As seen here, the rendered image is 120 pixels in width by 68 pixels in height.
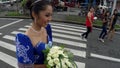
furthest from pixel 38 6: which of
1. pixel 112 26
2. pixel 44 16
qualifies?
pixel 112 26

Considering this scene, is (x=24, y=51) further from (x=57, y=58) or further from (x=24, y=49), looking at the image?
(x=57, y=58)

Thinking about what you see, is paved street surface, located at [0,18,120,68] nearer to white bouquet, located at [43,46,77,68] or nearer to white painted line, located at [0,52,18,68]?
white painted line, located at [0,52,18,68]

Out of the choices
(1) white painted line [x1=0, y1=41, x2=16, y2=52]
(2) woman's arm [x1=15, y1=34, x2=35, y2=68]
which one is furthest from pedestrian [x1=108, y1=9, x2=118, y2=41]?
(2) woman's arm [x1=15, y1=34, x2=35, y2=68]

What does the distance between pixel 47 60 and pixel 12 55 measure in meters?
6.65

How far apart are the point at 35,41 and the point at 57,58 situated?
30 centimetres

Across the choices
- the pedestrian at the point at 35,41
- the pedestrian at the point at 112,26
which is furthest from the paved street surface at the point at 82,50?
the pedestrian at the point at 35,41

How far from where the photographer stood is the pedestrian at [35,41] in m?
2.68

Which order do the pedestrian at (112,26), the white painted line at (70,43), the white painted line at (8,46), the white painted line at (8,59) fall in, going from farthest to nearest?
the pedestrian at (112,26) < the white painted line at (70,43) < the white painted line at (8,46) < the white painted line at (8,59)

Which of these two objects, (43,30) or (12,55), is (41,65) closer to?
(43,30)

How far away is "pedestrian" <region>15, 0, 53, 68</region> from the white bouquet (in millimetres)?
89

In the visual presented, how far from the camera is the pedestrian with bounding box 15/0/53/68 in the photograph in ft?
8.80

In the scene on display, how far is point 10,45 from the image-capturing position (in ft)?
35.4

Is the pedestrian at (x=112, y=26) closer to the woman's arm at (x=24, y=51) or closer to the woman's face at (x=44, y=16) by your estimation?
the woman's face at (x=44, y=16)

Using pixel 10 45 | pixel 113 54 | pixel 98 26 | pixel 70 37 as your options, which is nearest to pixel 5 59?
pixel 10 45
